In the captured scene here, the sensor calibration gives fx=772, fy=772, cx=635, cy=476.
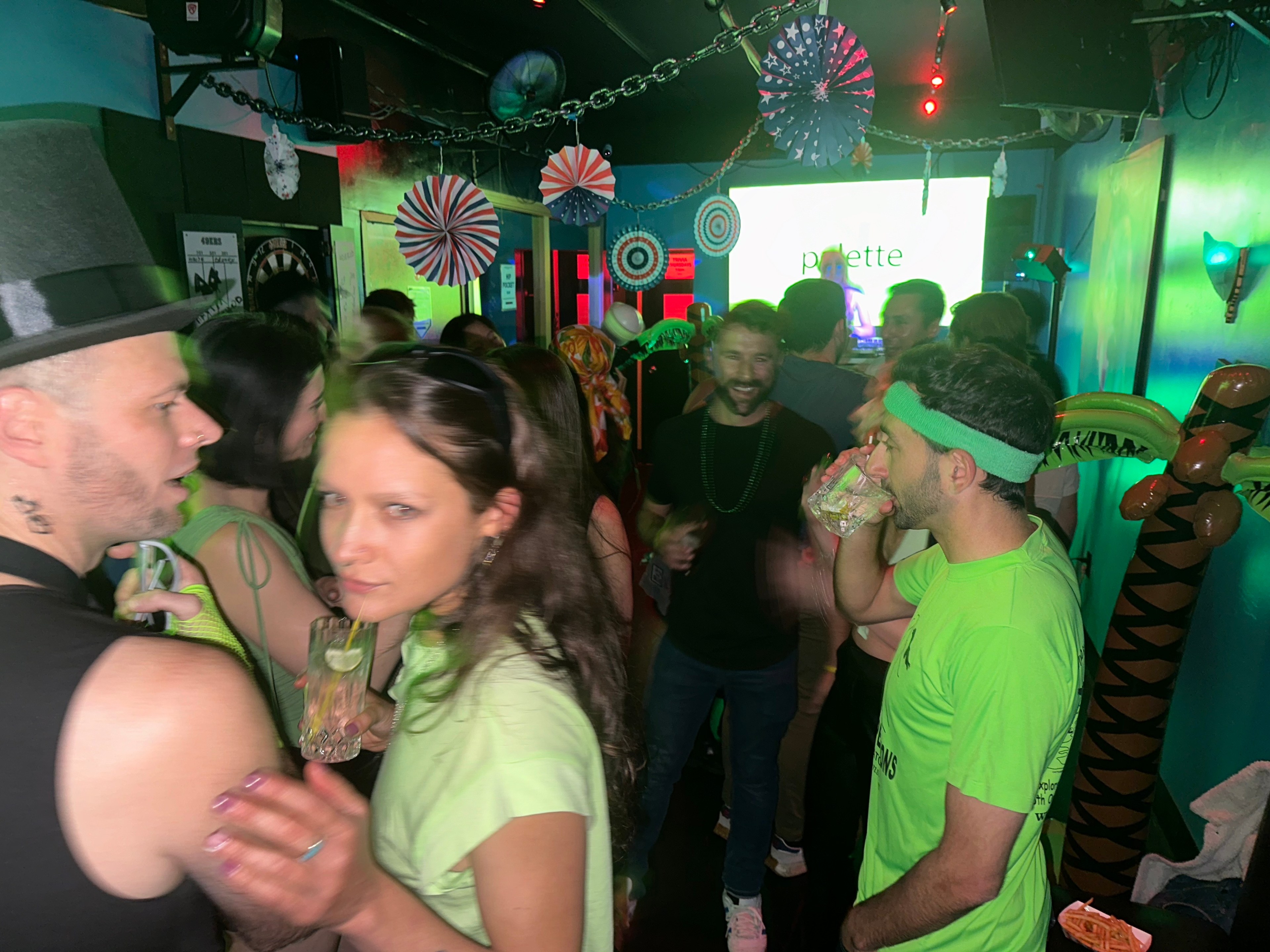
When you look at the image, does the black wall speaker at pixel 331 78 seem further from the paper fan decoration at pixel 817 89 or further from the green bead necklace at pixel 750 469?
the green bead necklace at pixel 750 469

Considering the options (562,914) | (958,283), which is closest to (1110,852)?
(562,914)

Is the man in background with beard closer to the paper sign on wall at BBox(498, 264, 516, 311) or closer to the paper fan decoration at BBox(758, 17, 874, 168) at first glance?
the paper fan decoration at BBox(758, 17, 874, 168)

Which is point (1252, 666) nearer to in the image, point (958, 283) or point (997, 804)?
point (997, 804)

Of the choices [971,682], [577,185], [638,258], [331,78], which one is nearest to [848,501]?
[971,682]

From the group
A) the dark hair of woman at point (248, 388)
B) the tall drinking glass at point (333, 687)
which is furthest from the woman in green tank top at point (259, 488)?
the tall drinking glass at point (333, 687)

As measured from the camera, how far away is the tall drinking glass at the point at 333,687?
1102 millimetres

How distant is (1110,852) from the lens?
2377 mm

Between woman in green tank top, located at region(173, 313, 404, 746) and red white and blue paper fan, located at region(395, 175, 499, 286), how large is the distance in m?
3.07

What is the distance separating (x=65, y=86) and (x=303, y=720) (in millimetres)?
3463

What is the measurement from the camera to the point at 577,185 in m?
5.20

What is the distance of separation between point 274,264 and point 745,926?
4.15m

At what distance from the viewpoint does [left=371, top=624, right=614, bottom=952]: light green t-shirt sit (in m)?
0.87

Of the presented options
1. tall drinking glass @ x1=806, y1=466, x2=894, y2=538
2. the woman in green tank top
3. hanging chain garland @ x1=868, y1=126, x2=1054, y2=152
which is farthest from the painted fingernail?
hanging chain garland @ x1=868, y1=126, x2=1054, y2=152

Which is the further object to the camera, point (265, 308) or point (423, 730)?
point (265, 308)
